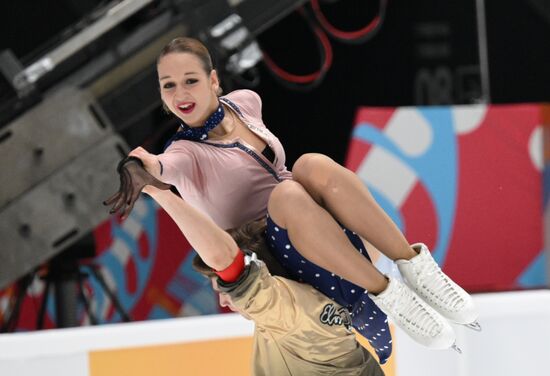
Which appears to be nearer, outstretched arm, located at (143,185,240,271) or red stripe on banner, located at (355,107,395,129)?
outstretched arm, located at (143,185,240,271)

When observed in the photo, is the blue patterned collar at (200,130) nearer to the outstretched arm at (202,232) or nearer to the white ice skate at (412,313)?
the outstretched arm at (202,232)

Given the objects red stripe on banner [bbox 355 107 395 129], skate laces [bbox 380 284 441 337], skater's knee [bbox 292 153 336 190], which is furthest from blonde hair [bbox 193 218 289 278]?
red stripe on banner [bbox 355 107 395 129]

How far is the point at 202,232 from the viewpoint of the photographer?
175 cm

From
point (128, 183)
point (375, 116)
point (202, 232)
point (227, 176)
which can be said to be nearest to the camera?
point (128, 183)

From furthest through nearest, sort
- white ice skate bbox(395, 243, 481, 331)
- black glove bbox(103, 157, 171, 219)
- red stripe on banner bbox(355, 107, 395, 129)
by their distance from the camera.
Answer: red stripe on banner bbox(355, 107, 395, 129) < white ice skate bbox(395, 243, 481, 331) < black glove bbox(103, 157, 171, 219)

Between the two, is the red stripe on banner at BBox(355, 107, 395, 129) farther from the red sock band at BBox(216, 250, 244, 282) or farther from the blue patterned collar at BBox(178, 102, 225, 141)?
the red sock band at BBox(216, 250, 244, 282)

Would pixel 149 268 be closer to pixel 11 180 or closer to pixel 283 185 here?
pixel 11 180

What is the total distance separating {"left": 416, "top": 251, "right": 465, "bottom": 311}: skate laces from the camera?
1.89 metres

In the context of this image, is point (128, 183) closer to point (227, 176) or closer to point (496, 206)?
point (227, 176)

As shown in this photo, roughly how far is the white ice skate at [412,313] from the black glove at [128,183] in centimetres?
51

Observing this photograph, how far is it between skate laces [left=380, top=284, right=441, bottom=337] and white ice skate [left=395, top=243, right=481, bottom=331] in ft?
0.13

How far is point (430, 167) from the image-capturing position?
12.3 ft

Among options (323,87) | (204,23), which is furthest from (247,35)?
(323,87)

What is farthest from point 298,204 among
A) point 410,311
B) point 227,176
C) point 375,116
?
point 375,116
